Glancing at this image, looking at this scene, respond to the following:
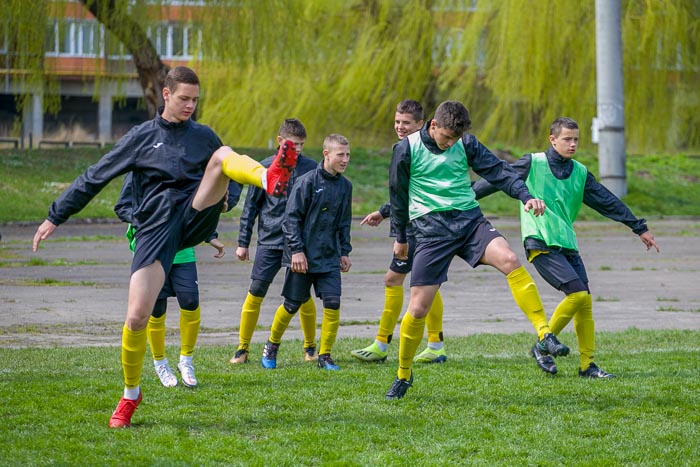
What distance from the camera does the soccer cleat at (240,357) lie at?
29.7 ft

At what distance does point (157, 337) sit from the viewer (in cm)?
804

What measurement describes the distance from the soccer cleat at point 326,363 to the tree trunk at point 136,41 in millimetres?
19591

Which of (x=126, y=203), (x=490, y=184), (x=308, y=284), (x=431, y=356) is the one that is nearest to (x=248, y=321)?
(x=308, y=284)

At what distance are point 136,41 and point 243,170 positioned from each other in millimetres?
22826

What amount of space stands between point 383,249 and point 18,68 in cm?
1139

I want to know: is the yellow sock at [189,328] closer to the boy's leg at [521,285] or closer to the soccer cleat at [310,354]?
the soccer cleat at [310,354]

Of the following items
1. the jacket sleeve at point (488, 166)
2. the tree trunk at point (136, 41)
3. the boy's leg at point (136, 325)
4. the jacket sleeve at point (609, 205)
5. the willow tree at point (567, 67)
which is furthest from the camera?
the willow tree at point (567, 67)

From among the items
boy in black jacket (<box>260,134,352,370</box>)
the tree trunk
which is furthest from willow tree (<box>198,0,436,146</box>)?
boy in black jacket (<box>260,134,352,370</box>)

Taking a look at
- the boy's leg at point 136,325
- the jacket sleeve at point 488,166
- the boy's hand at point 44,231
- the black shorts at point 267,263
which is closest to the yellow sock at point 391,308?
the black shorts at point 267,263

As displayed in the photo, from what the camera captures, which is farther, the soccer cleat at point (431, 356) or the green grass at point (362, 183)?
the green grass at point (362, 183)

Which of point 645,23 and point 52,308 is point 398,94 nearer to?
point 645,23

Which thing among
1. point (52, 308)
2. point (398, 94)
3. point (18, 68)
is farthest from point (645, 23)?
point (52, 308)

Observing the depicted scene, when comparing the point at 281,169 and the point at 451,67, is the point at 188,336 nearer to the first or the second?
the point at 281,169

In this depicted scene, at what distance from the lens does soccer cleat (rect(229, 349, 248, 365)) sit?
904 centimetres
